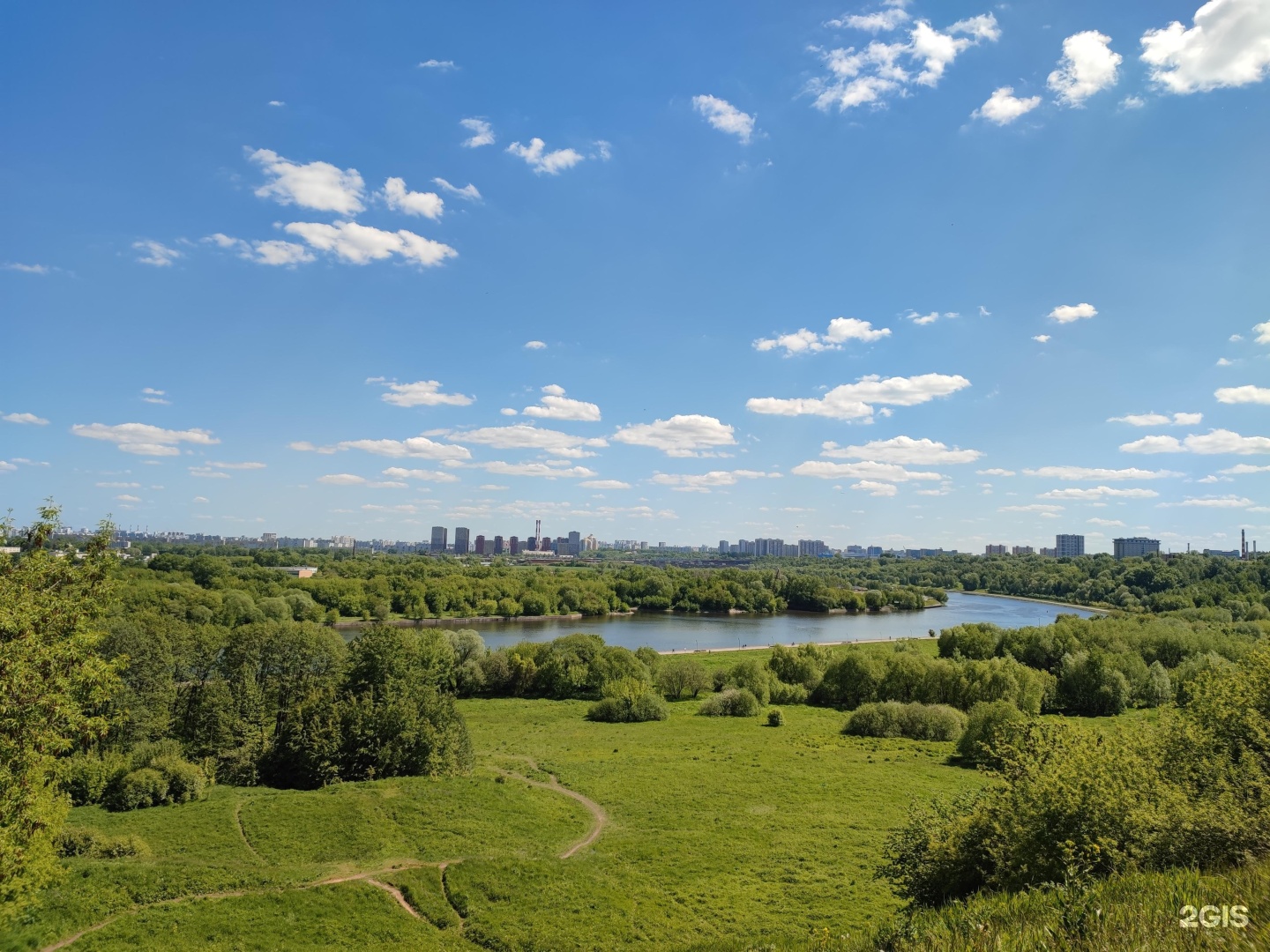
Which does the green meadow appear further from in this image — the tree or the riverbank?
the riverbank

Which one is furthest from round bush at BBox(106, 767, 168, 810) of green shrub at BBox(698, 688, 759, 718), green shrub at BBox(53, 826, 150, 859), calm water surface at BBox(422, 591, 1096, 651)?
calm water surface at BBox(422, 591, 1096, 651)

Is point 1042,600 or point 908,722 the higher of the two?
point 908,722

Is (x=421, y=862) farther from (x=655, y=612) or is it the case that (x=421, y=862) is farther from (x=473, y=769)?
(x=655, y=612)

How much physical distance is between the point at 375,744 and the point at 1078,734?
24.5 metres

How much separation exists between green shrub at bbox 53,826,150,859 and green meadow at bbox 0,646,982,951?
52 cm

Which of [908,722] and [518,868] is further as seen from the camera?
[908,722]

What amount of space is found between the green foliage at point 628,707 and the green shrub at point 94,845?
1215 inches

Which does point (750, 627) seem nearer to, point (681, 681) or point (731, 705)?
point (681, 681)

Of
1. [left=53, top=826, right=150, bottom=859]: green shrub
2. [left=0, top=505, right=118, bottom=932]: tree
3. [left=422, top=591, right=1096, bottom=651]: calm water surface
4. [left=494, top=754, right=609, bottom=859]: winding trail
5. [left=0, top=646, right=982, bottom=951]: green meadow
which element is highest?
[left=0, top=505, right=118, bottom=932]: tree

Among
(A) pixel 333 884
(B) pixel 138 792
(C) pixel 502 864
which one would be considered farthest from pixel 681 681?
(A) pixel 333 884

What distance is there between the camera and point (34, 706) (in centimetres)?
1337

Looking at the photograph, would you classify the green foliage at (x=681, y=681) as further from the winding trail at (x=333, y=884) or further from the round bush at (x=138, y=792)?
the round bush at (x=138, y=792)

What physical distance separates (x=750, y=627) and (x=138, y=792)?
93010mm

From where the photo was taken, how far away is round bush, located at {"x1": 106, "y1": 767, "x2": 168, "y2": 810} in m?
23.2
